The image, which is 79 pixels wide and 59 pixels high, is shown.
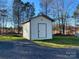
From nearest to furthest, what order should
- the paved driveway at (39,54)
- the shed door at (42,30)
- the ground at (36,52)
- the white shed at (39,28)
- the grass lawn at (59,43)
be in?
the paved driveway at (39,54) < the ground at (36,52) < the grass lawn at (59,43) < the white shed at (39,28) < the shed door at (42,30)

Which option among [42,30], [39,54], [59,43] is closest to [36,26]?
[42,30]

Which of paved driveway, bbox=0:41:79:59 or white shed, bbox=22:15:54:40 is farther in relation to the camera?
white shed, bbox=22:15:54:40

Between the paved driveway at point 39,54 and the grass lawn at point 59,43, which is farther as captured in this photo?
the grass lawn at point 59,43

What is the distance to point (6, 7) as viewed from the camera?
1722 inches

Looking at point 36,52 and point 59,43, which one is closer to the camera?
point 36,52

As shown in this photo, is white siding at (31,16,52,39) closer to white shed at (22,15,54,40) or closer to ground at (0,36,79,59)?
white shed at (22,15,54,40)

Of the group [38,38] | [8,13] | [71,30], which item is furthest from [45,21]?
[8,13]

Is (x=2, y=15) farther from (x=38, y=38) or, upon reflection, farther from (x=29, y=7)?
(x=38, y=38)

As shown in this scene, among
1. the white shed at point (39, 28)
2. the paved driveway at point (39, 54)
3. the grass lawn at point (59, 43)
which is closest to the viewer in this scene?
the paved driveway at point (39, 54)

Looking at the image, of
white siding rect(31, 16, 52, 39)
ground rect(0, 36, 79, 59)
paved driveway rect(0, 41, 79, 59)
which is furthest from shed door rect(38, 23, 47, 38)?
paved driveway rect(0, 41, 79, 59)

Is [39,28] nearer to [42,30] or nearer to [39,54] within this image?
[42,30]

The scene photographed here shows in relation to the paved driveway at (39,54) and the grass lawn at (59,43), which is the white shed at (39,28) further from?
the paved driveway at (39,54)

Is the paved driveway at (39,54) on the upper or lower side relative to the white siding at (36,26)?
lower

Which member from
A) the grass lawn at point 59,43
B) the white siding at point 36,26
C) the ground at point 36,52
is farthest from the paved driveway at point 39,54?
the white siding at point 36,26
